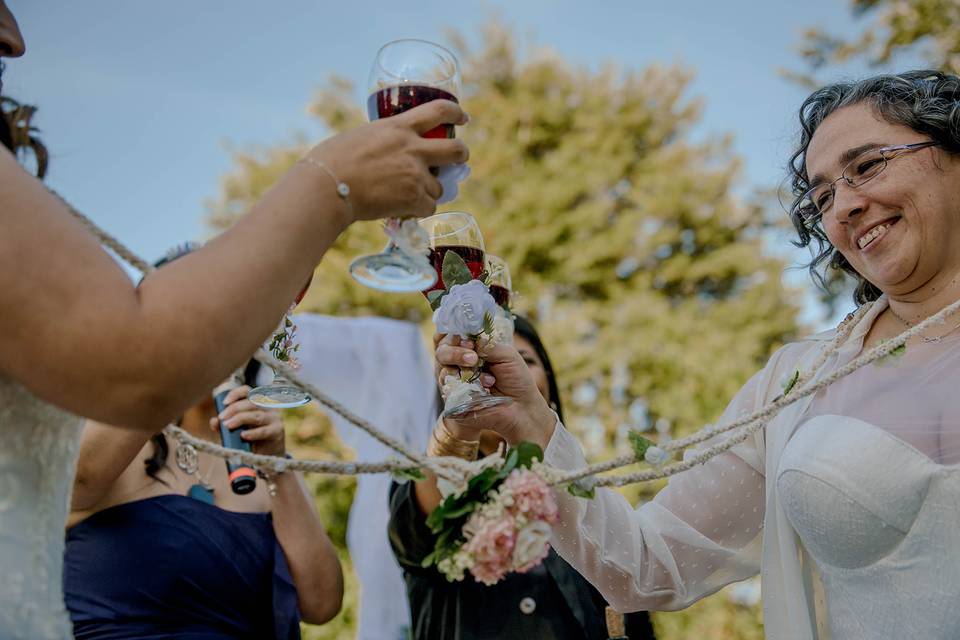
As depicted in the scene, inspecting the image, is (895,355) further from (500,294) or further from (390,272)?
(390,272)

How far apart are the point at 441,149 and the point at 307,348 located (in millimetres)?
5218

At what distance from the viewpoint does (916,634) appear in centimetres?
199

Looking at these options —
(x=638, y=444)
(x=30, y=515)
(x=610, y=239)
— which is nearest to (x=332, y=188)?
(x=30, y=515)

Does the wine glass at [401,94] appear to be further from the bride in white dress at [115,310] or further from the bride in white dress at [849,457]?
the bride in white dress at [849,457]

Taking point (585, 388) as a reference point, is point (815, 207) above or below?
below

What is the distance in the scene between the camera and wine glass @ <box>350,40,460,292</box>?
5.44ft

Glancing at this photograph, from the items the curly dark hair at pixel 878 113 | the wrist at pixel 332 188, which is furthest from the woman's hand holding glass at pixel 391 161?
the curly dark hair at pixel 878 113

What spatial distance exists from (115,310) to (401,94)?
80 centimetres

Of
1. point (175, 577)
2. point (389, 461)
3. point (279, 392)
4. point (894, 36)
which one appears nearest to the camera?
point (389, 461)

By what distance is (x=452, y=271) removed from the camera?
6.88 ft

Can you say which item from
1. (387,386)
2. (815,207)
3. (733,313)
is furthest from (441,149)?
(733,313)

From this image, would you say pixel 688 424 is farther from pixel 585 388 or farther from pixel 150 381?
pixel 150 381

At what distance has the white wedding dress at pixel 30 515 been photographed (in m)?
1.23

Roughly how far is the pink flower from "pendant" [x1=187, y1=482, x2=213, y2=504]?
175 centimetres
